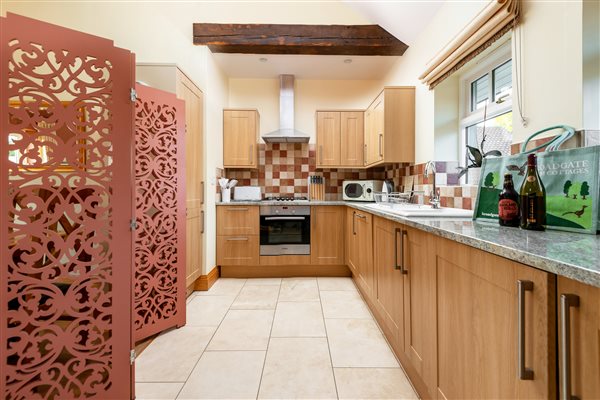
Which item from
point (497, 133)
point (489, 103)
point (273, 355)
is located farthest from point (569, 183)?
point (273, 355)

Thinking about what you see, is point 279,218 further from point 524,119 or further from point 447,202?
point 524,119

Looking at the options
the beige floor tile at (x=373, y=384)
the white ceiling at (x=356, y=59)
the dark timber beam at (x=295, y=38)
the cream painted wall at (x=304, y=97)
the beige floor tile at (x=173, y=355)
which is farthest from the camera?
the cream painted wall at (x=304, y=97)

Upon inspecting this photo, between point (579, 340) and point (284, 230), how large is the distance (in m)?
2.96

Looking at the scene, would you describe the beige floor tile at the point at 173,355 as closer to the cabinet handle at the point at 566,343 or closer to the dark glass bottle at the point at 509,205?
the cabinet handle at the point at 566,343

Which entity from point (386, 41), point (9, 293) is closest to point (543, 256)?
point (9, 293)

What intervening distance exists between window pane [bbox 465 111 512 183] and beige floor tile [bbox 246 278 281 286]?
7.97 ft

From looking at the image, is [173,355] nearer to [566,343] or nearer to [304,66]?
[566,343]

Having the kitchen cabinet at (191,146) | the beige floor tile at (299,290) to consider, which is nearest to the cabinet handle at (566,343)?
the beige floor tile at (299,290)

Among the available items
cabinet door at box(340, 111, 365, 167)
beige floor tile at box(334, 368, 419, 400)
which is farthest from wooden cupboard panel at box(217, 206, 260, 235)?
beige floor tile at box(334, 368, 419, 400)

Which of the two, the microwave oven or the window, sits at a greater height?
the window

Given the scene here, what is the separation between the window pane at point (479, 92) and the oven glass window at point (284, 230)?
2.03 metres

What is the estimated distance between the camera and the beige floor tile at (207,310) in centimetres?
225

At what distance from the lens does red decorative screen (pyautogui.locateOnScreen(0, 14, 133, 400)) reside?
3.85ft

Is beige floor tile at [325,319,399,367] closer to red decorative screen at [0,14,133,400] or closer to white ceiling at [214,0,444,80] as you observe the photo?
red decorative screen at [0,14,133,400]
